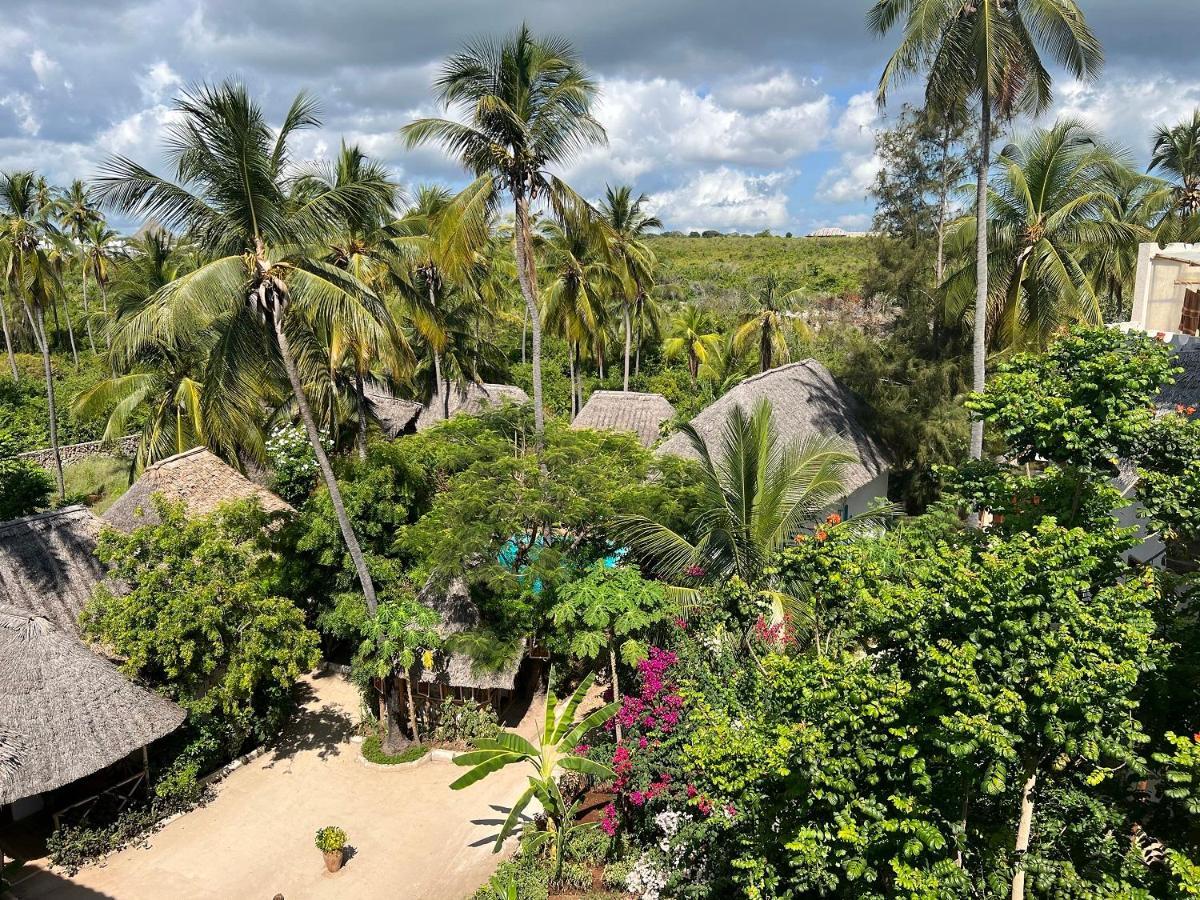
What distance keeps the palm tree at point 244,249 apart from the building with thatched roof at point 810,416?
8853mm

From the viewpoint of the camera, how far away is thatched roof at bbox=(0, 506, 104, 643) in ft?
45.9

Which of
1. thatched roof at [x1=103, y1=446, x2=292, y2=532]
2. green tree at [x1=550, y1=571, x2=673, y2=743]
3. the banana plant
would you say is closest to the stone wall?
thatched roof at [x1=103, y1=446, x2=292, y2=532]

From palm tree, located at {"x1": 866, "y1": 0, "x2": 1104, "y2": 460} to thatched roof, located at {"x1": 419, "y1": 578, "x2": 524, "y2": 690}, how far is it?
9737 millimetres

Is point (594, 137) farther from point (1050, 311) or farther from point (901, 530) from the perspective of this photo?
point (1050, 311)

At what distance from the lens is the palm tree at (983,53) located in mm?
12953

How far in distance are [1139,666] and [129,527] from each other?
62.3 feet

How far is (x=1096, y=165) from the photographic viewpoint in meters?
16.0

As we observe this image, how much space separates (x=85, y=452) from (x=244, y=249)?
2527cm

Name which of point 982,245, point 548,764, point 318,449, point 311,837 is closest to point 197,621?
point 318,449

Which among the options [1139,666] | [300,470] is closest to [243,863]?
[300,470]

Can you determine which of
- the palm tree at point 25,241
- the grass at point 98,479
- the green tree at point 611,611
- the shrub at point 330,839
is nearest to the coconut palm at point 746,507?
the green tree at point 611,611

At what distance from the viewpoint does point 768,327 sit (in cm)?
2433

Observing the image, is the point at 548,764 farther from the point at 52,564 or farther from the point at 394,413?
the point at 394,413

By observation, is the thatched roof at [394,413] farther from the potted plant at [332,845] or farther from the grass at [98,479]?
the potted plant at [332,845]
